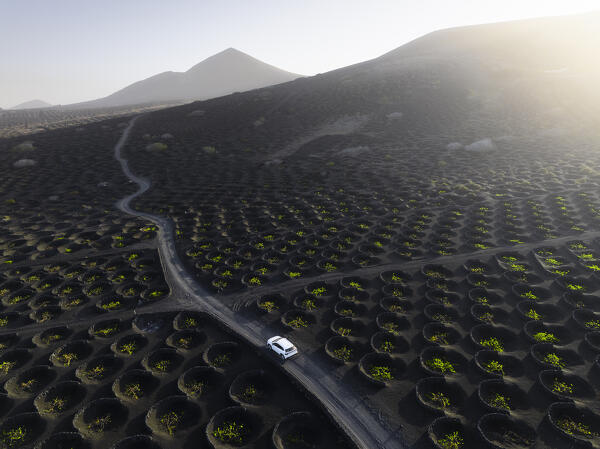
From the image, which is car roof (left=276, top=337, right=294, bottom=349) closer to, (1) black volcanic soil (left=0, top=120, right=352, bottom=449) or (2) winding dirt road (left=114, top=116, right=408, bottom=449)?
(2) winding dirt road (left=114, top=116, right=408, bottom=449)

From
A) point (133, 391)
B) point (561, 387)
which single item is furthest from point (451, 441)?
point (133, 391)

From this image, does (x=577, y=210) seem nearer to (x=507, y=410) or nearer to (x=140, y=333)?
(x=507, y=410)

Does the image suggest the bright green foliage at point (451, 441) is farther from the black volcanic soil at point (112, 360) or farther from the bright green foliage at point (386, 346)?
the bright green foliage at point (386, 346)

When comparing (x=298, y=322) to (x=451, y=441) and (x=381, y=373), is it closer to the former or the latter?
(x=381, y=373)

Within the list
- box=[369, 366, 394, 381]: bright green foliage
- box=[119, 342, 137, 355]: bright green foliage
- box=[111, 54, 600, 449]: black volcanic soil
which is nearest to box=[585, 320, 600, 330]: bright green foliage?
box=[111, 54, 600, 449]: black volcanic soil

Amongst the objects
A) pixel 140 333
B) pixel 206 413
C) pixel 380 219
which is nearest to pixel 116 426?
→ pixel 206 413
